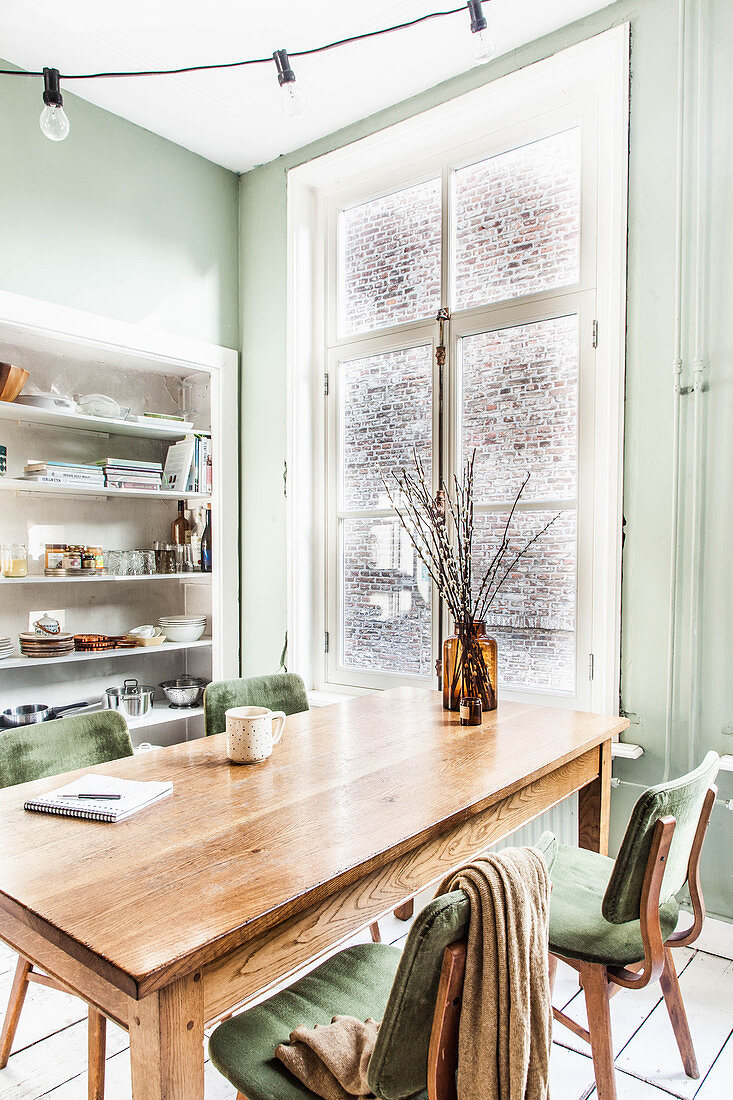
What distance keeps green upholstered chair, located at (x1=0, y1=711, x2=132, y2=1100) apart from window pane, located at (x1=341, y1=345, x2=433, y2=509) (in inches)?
62.6

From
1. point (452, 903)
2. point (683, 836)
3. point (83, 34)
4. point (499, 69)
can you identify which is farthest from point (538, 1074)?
point (83, 34)

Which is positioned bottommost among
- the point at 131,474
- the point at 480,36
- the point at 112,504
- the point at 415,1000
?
the point at 415,1000

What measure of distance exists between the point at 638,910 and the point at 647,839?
6.5 inches

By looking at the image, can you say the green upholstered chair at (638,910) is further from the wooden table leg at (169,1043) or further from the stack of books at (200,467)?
the stack of books at (200,467)

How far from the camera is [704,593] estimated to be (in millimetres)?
2217

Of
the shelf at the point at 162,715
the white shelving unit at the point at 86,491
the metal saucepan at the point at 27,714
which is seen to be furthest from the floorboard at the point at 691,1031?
the white shelving unit at the point at 86,491

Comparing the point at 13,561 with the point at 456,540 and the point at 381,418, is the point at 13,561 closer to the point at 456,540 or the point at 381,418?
the point at 381,418

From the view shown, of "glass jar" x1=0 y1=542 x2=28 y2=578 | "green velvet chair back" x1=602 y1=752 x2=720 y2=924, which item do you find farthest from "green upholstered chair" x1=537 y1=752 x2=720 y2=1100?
"glass jar" x1=0 y1=542 x2=28 y2=578

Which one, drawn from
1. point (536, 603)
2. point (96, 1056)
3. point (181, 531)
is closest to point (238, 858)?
point (96, 1056)

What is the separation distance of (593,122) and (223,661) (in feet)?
8.81

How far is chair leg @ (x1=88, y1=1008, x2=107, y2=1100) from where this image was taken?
57.5 inches

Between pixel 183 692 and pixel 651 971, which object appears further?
pixel 183 692

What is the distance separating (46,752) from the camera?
1.76m

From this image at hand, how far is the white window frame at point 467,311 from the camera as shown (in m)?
2.40
